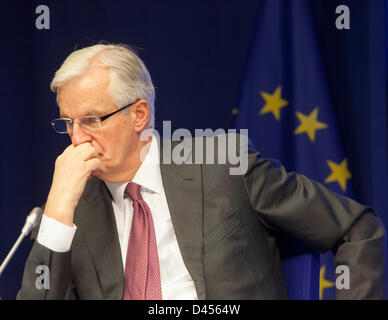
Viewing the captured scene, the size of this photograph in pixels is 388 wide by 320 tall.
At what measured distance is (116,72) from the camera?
6.64 feet

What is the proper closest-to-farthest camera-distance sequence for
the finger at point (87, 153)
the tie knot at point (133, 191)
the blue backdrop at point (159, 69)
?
1. the finger at point (87, 153)
2. the tie knot at point (133, 191)
3. the blue backdrop at point (159, 69)

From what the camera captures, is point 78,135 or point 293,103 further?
point 293,103

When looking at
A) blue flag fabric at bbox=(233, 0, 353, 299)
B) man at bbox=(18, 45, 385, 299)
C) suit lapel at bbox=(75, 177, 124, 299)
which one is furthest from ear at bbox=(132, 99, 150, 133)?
blue flag fabric at bbox=(233, 0, 353, 299)

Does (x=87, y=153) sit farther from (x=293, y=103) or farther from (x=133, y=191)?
(x=293, y=103)

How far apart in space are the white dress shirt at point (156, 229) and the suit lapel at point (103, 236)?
0.09ft

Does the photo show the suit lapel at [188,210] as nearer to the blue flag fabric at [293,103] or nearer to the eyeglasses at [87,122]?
the eyeglasses at [87,122]

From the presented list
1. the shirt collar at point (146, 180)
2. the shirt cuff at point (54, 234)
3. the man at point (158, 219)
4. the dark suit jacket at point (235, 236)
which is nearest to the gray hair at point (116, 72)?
the man at point (158, 219)

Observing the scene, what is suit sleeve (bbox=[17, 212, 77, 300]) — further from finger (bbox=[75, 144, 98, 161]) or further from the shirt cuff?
finger (bbox=[75, 144, 98, 161])

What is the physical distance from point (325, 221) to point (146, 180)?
0.59 metres

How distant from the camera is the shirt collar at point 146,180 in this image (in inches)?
80.1

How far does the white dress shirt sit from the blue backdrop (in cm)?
82

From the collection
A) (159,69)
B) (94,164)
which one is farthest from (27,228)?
(159,69)
